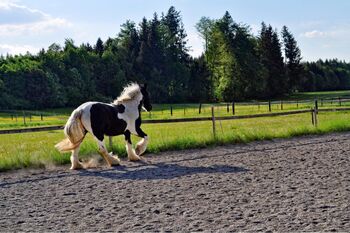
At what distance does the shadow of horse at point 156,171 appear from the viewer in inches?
333

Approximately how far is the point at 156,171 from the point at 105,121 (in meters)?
1.62

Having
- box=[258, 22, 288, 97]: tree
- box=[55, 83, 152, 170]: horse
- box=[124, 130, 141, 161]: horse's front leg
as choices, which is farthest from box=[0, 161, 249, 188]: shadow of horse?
box=[258, 22, 288, 97]: tree

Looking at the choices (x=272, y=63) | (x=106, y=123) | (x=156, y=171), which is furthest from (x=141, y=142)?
(x=272, y=63)

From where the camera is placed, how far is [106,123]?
31.6 ft

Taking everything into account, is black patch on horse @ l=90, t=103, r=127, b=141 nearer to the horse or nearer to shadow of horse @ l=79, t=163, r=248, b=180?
the horse

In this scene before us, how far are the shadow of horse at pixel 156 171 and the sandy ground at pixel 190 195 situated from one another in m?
0.02

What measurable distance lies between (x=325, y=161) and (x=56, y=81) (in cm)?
5443

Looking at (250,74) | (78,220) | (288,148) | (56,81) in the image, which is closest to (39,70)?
(56,81)

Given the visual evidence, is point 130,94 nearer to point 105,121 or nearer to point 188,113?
point 105,121

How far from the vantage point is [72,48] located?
6788cm

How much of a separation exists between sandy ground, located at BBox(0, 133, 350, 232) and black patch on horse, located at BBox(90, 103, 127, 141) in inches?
31.6

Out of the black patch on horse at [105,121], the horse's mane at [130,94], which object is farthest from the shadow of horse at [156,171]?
the horse's mane at [130,94]

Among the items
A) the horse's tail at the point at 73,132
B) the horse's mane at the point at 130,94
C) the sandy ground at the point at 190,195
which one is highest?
the horse's mane at the point at 130,94

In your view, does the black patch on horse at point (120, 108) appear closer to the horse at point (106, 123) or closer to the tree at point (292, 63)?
the horse at point (106, 123)
